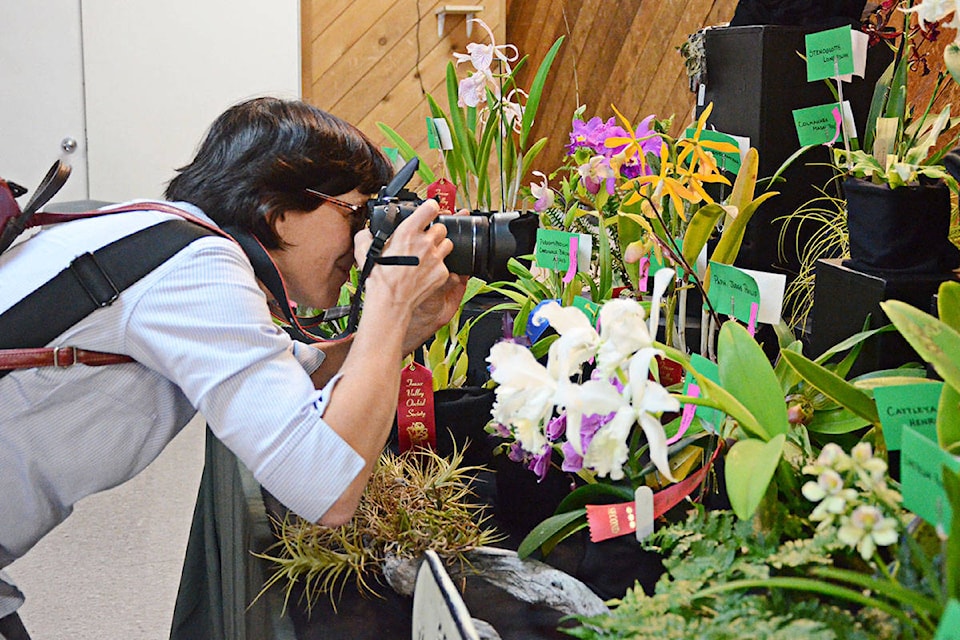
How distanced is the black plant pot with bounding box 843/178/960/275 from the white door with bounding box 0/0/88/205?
3.21m

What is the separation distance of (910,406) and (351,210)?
75cm

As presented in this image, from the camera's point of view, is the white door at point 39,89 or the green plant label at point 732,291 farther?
the white door at point 39,89

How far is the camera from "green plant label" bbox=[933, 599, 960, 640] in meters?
0.48

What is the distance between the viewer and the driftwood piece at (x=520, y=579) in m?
0.98

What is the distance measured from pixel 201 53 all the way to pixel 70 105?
1.75ft

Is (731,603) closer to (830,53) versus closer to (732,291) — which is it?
(732,291)

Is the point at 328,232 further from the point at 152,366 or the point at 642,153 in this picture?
the point at 642,153

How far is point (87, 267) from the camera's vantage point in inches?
41.8

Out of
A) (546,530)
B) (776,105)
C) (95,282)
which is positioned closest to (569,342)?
(546,530)

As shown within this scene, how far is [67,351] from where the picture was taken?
3.51ft

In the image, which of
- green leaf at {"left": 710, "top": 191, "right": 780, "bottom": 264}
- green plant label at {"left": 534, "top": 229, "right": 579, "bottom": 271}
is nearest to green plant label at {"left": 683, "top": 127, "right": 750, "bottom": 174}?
green leaf at {"left": 710, "top": 191, "right": 780, "bottom": 264}

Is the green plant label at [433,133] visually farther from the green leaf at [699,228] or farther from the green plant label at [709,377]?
the green plant label at [709,377]

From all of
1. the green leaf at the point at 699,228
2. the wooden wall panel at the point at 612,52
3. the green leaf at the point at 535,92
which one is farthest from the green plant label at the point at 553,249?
the wooden wall panel at the point at 612,52

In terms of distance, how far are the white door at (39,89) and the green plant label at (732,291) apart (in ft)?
10.3
